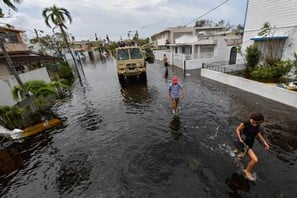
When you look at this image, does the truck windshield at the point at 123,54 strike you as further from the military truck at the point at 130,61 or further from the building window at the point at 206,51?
the building window at the point at 206,51

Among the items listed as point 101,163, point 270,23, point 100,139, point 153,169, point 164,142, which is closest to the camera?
point 153,169

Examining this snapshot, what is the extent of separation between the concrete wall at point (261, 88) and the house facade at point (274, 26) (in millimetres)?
3417

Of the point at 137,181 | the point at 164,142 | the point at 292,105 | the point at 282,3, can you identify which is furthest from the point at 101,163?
the point at 282,3

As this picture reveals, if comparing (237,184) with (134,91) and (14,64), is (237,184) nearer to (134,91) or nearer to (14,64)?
(134,91)

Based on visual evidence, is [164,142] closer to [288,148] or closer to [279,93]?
[288,148]

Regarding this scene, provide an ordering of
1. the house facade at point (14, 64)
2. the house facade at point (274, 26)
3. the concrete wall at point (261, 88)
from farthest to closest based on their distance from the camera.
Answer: the house facade at point (274, 26) → the house facade at point (14, 64) → the concrete wall at point (261, 88)

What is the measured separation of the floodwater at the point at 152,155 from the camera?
387 centimetres

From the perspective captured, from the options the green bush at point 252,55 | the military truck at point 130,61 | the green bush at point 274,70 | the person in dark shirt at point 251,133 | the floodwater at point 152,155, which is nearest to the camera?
the person in dark shirt at point 251,133

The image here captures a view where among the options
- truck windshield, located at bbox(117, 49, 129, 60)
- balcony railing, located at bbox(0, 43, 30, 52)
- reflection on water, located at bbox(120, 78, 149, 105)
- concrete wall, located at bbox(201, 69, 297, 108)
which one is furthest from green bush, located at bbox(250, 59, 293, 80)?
balcony railing, located at bbox(0, 43, 30, 52)

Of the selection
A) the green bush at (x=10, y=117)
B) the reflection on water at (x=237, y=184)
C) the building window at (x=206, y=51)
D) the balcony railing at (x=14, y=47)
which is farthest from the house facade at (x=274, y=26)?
the balcony railing at (x=14, y=47)

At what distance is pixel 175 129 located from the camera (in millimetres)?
6375

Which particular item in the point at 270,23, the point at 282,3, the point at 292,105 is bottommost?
the point at 292,105

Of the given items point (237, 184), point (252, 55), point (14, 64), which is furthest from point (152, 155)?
A: point (14, 64)

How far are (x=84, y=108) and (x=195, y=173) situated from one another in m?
7.27
